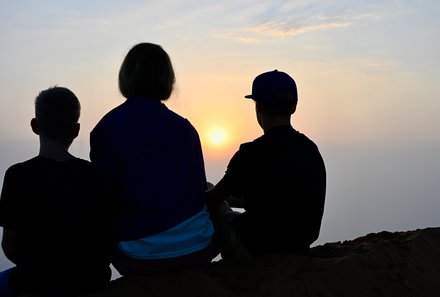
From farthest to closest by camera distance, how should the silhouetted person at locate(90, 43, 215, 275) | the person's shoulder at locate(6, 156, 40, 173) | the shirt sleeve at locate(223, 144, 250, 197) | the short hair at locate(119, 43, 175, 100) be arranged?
the shirt sleeve at locate(223, 144, 250, 197) → the short hair at locate(119, 43, 175, 100) → the silhouetted person at locate(90, 43, 215, 275) → the person's shoulder at locate(6, 156, 40, 173)

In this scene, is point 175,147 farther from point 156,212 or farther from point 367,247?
point 367,247

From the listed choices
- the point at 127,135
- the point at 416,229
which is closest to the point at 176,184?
the point at 127,135

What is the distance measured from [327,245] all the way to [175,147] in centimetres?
202

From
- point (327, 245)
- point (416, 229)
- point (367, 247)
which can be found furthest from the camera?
point (416, 229)

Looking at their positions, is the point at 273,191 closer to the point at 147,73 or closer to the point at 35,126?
the point at 147,73

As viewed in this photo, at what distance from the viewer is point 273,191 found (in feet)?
13.0

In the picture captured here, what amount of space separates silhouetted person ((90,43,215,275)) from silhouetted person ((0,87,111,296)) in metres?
0.18

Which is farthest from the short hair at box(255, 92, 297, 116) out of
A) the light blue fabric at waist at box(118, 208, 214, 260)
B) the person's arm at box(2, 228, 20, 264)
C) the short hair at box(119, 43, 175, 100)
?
the person's arm at box(2, 228, 20, 264)

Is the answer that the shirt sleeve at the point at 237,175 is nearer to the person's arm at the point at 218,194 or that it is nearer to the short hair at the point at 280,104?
the person's arm at the point at 218,194

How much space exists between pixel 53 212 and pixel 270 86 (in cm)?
186

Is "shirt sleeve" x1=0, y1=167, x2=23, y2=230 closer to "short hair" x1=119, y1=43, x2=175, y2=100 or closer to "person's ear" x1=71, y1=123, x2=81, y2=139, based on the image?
"person's ear" x1=71, y1=123, x2=81, y2=139

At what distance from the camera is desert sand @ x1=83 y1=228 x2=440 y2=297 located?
3566 mm

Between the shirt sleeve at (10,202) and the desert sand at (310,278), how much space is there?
72cm

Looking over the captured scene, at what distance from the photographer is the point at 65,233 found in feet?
11.4
